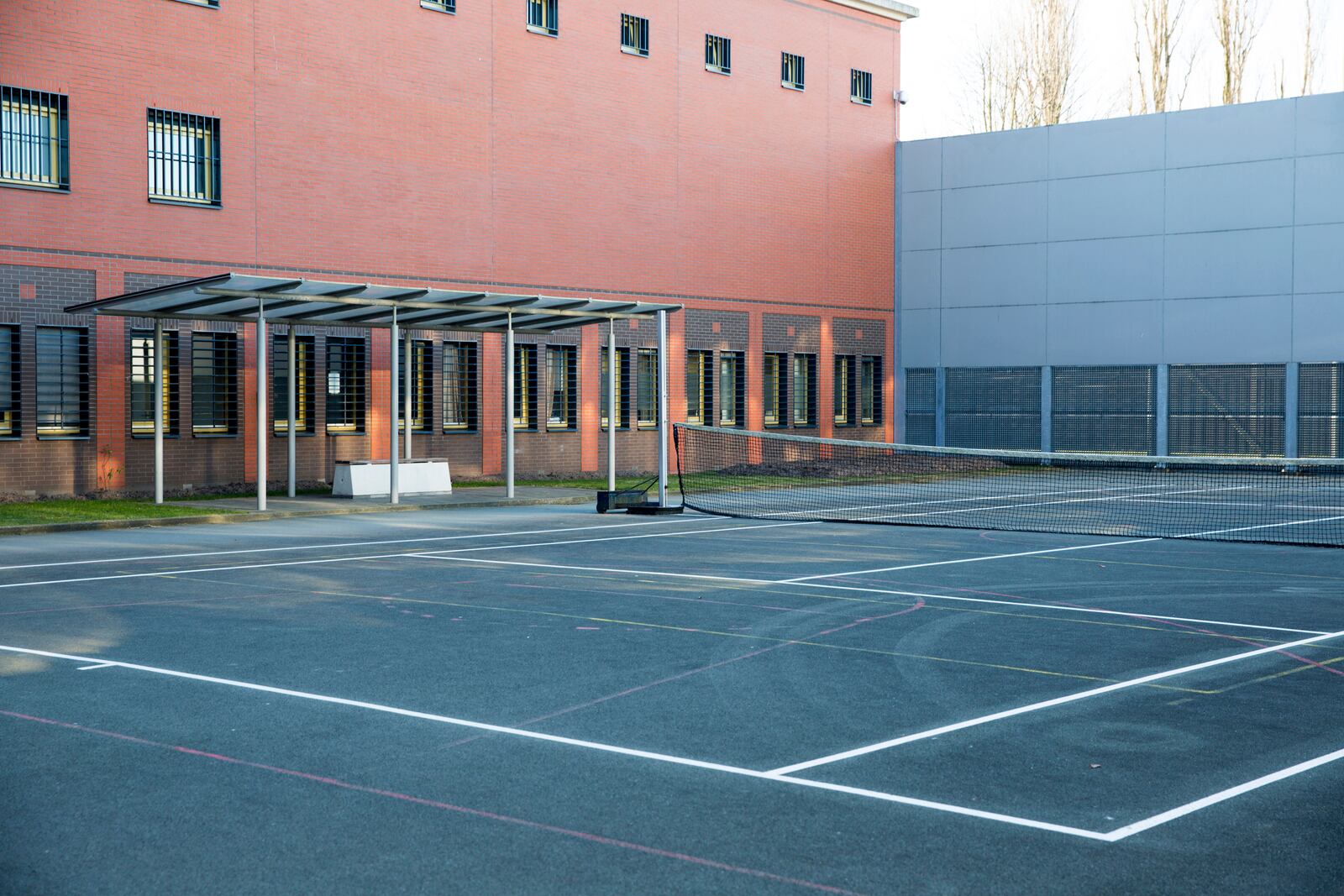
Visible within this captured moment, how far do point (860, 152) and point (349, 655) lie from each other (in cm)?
3478

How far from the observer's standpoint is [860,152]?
42250 mm

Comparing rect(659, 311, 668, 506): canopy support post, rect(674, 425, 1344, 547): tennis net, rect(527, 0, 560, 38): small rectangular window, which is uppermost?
rect(527, 0, 560, 38): small rectangular window

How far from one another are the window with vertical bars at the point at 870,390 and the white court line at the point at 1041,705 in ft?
104

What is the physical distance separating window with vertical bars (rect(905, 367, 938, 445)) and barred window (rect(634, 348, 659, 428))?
9.74 metres

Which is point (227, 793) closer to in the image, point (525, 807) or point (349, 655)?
point (525, 807)

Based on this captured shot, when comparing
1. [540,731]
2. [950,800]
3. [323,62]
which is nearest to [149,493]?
[323,62]

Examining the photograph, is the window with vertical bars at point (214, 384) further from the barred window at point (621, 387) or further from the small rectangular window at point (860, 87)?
the small rectangular window at point (860, 87)

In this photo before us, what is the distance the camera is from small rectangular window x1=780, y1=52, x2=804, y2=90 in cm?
4006

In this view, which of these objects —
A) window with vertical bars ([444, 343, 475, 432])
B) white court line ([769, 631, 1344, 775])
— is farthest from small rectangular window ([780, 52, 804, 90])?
white court line ([769, 631, 1344, 775])

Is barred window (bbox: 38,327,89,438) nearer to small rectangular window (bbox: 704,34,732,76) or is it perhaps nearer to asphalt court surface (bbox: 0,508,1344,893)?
asphalt court surface (bbox: 0,508,1344,893)

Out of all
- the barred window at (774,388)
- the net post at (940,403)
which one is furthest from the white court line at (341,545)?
the net post at (940,403)

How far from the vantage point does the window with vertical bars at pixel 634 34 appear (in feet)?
118

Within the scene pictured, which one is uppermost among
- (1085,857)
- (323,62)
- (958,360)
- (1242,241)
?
(323,62)

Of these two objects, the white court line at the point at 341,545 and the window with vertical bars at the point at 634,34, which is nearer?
the white court line at the point at 341,545
